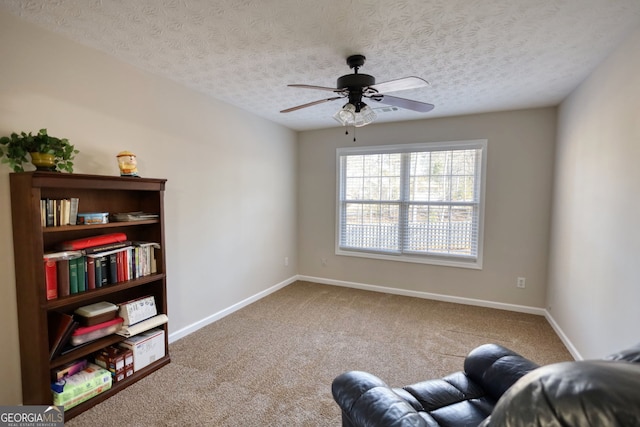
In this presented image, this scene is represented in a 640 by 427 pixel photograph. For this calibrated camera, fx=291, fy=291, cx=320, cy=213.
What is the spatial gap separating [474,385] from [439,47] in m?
2.15

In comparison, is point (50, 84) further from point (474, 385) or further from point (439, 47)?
point (474, 385)

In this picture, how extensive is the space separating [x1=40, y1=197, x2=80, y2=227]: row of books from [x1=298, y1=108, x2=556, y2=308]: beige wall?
3418 millimetres

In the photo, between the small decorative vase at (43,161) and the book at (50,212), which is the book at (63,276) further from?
the small decorative vase at (43,161)

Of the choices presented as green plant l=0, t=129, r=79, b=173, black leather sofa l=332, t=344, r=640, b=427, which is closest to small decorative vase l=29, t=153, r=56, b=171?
green plant l=0, t=129, r=79, b=173

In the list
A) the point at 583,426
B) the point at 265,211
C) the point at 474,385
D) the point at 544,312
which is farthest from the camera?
the point at 265,211

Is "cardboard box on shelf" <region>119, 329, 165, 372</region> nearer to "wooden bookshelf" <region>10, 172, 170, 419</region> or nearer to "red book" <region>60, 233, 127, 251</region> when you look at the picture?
"wooden bookshelf" <region>10, 172, 170, 419</region>

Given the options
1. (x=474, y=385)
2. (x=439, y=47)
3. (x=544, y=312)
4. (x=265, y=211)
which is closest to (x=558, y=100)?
(x=439, y=47)

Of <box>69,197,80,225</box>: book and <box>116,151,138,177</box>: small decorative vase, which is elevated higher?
<box>116,151,138,177</box>: small decorative vase

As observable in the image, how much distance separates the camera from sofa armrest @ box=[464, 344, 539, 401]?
1.40 m

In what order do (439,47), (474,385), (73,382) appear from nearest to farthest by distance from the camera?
(474,385) → (73,382) → (439,47)

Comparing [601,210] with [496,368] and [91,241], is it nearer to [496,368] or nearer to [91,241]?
[496,368]

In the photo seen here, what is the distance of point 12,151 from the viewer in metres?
1.66

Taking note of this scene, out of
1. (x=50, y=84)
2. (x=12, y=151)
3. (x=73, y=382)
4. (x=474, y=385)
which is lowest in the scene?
(x=73, y=382)

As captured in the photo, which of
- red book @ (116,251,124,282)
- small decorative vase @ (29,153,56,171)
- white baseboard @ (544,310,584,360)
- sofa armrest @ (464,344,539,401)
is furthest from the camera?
white baseboard @ (544,310,584,360)
